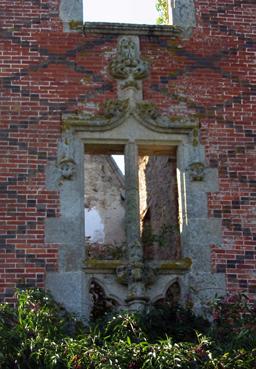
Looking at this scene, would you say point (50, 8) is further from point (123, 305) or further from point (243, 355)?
point (243, 355)

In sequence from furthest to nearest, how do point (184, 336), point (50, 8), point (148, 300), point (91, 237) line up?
point (91, 237), point (50, 8), point (148, 300), point (184, 336)

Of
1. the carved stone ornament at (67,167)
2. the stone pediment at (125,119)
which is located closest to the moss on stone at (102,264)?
the carved stone ornament at (67,167)

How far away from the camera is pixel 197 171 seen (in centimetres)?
1093

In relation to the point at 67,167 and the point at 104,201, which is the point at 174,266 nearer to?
the point at 67,167

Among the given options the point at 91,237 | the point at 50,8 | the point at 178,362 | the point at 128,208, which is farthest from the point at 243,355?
the point at 91,237

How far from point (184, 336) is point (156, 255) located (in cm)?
330

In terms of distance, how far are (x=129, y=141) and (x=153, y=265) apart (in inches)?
58.7

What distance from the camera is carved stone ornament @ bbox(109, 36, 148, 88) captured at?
11.4m

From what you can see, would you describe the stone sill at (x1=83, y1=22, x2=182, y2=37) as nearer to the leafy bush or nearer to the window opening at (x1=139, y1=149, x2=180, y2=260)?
the window opening at (x1=139, y1=149, x2=180, y2=260)

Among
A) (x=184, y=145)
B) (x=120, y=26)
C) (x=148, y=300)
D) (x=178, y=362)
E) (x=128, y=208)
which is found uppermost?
(x=120, y=26)

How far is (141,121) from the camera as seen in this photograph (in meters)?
11.1

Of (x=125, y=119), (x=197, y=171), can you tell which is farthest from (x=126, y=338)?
(x=125, y=119)

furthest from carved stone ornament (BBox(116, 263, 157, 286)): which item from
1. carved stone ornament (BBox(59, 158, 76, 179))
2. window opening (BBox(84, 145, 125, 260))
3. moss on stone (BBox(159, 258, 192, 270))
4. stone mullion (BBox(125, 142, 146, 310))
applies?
window opening (BBox(84, 145, 125, 260))

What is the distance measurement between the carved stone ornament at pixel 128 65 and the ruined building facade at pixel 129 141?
0.01 meters
